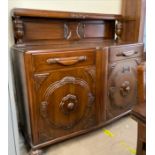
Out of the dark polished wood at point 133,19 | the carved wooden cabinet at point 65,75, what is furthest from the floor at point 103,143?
the dark polished wood at point 133,19

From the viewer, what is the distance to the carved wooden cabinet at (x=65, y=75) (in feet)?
4.09

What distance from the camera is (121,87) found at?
5.57 ft

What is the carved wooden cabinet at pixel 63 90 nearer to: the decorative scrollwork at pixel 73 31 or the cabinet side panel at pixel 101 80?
the cabinet side panel at pixel 101 80

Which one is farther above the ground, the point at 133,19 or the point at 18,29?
the point at 133,19

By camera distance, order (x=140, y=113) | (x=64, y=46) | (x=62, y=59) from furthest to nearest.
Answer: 1. (x=64, y=46)
2. (x=62, y=59)
3. (x=140, y=113)

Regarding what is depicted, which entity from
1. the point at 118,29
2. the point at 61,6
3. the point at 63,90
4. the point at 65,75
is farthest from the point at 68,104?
the point at 118,29

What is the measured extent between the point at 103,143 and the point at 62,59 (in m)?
0.88

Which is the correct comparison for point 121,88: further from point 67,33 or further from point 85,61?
point 67,33

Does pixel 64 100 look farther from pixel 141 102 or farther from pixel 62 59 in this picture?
pixel 141 102

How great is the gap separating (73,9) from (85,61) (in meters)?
0.70

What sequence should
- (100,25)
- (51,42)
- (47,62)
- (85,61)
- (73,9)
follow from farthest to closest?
(100,25) → (73,9) → (51,42) → (85,61) → (47,62)

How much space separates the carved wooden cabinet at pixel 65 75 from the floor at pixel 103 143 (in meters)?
0.13
